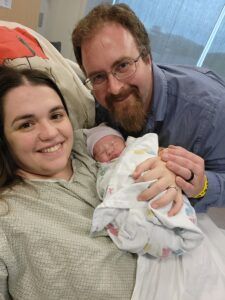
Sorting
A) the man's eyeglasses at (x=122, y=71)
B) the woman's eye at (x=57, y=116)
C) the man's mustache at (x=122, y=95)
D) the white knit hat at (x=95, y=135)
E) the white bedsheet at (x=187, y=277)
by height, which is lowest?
the white bedsheet at (x=187, y=277)

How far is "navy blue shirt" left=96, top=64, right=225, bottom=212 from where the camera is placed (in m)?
1.17

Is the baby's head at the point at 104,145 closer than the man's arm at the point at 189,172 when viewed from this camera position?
No

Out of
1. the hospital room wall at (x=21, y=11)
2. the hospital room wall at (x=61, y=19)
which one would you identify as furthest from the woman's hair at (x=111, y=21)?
the hospital room wall at (x=61, y=19)

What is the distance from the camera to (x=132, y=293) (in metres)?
0.89

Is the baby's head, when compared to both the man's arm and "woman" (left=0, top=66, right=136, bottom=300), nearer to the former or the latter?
"woman" (left=0, top=66, right=136, bottom=300)

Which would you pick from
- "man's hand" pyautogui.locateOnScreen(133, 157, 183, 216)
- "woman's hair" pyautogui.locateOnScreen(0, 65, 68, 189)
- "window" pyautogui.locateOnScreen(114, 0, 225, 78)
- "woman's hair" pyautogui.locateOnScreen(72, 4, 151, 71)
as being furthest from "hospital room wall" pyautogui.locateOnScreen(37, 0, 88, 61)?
"man's hand" pyautogui.locateOnScreen(133, 157, 183, 216)

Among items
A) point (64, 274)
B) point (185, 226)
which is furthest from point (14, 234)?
point (185, 226)

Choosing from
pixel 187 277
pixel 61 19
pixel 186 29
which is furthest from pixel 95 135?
pixel 61 19

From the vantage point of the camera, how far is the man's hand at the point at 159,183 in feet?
2.90

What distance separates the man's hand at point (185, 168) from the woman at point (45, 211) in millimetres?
290

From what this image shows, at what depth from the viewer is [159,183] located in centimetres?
91

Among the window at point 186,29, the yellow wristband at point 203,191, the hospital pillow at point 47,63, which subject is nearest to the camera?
the yellow wristband at point 203,191

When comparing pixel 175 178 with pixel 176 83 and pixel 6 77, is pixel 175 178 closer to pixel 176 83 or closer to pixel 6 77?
pixel 176 83

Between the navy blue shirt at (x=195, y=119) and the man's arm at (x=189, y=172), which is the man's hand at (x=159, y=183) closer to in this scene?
the man's arm at (x=189, y=172)
